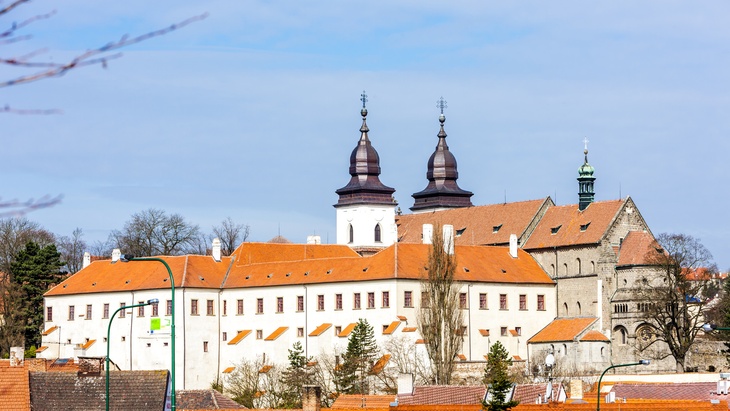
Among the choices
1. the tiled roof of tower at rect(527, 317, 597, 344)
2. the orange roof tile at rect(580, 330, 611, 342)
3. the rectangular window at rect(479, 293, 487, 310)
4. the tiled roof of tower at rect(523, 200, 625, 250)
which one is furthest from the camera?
the tiled roof of tower at rect(523, 200, 625, 250)

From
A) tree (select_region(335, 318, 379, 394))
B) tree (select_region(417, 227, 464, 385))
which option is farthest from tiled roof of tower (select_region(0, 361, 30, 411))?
tree (select_region(417, 227, 464, 385))

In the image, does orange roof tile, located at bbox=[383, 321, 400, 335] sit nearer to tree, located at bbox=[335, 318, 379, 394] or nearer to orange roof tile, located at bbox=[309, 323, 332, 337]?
tree, located at bbox=[335, 318, 379, 394]

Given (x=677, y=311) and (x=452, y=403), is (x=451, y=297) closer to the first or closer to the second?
(x=677, y=311)

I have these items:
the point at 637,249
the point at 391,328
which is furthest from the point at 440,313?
the point at 637,249

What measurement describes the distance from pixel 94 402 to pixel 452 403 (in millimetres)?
17047

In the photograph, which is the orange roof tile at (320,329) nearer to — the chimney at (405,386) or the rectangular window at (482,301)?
the rectangular window at (482,301)

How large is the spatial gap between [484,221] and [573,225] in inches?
437

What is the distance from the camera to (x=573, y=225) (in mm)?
108125

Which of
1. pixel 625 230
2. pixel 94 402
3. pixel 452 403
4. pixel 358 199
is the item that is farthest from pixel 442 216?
pixel 94 402

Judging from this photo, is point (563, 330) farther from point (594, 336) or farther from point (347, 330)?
point (347, 330)

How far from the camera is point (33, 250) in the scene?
123188mm

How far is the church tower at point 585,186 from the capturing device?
111 meters

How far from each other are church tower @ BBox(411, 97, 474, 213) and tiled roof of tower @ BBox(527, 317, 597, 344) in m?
31.6

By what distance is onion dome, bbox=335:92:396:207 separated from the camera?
131 m
